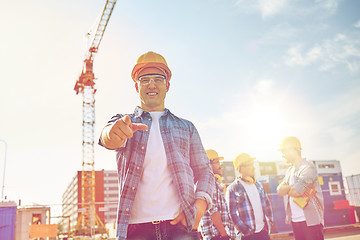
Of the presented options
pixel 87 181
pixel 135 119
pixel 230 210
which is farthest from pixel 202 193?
pixel 87 181

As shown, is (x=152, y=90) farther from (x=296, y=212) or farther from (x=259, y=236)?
(x=296, y=212)

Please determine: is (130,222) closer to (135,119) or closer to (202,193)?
(202,193)

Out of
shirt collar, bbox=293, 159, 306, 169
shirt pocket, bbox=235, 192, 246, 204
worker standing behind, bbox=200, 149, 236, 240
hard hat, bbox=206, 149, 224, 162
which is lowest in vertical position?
worker standing behind, bbox=200, 149, 236, 240

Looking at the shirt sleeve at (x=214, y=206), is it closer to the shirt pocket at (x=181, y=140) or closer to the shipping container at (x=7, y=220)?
the shirt pocket at (x=181, y=140)

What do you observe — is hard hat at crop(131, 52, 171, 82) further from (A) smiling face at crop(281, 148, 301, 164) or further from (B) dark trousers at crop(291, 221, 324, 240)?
(B) dark trousers at crop(291, 221, 324, 240)

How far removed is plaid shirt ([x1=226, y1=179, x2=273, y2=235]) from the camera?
4.33m

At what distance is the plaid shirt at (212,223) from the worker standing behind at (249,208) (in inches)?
4.2

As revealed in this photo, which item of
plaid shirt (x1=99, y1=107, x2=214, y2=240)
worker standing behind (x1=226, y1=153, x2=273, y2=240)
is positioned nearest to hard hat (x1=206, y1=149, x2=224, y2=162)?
worker standing behind (x1=226, y1=153, x2=273, y2=240)

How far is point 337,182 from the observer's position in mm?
17703

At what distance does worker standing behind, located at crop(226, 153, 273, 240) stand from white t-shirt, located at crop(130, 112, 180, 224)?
276cm

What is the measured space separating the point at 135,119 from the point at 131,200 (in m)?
0.56

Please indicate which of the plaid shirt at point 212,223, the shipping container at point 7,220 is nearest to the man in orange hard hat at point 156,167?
the plaid shirt at point 212,223

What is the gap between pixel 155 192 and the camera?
1897 mm

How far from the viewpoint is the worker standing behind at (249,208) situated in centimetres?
434
